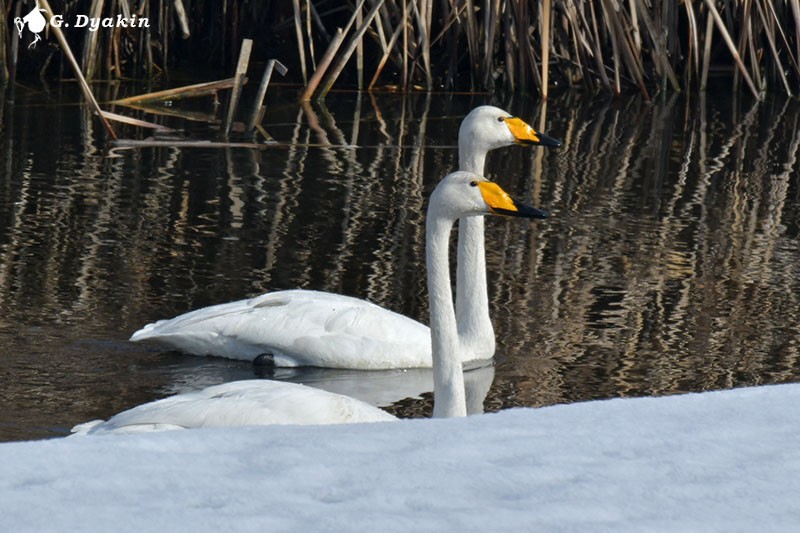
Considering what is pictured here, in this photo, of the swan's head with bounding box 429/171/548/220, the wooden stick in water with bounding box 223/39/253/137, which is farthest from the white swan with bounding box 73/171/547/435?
the wooden stick in water with bounding box 223/39/253/137

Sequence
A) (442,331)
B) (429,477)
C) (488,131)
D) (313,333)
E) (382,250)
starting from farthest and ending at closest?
1. (382,250)
2. (488,131)
3. (313,333)
4. (442,331)
5. (429,477)

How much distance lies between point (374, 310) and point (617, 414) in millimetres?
3952

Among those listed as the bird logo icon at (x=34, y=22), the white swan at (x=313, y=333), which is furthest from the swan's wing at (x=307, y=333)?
the bird logo icon at (x=34, y=22)

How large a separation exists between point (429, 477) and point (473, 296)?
4.52m

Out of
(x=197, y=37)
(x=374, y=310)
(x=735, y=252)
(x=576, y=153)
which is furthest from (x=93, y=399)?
(x=197, y=37)

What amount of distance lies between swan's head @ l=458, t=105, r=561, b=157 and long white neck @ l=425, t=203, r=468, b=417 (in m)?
1.84

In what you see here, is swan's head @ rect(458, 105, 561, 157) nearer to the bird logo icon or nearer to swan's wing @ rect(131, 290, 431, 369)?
swan's wing @ rect(131, 290, 431, 369)

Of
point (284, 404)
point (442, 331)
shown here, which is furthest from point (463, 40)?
point (284, 404)

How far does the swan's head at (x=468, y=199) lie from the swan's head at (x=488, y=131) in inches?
67.9

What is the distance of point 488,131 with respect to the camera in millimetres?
8023

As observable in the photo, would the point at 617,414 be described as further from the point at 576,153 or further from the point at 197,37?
the point at 197,37

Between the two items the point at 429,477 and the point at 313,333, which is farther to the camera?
the point at 313,333

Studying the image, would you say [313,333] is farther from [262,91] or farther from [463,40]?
[463,40]

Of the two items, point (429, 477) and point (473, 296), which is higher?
point (429, 477)
